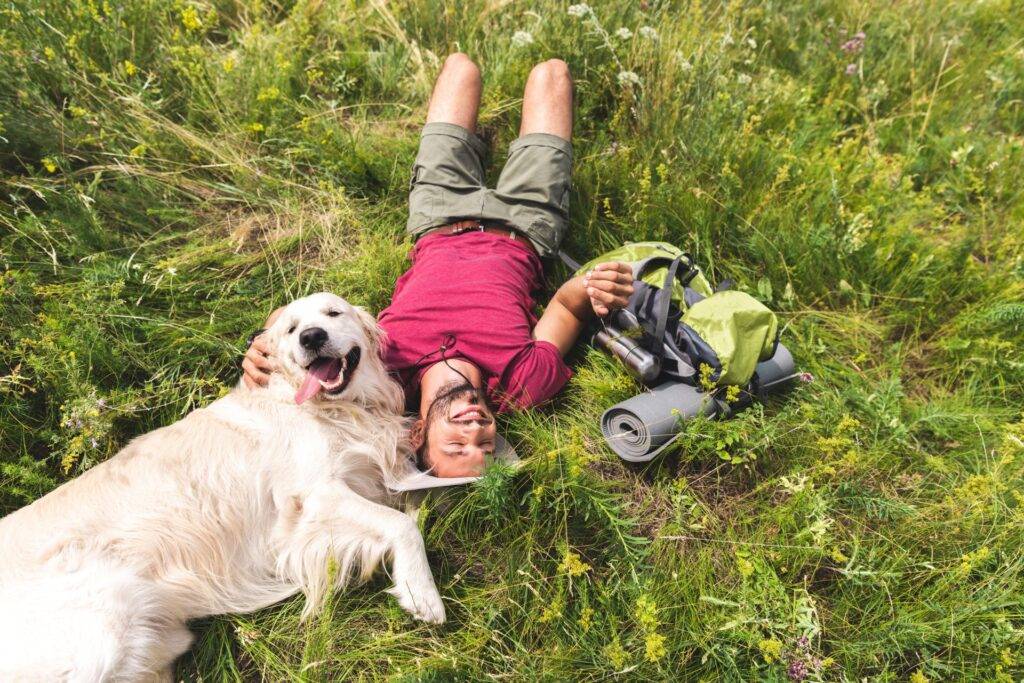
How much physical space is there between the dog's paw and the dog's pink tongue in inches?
35.8

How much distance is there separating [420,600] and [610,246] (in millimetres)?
2383

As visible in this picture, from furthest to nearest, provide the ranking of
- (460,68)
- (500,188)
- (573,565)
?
(460,68) < (500,188) < (573,565)

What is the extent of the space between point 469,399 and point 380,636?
107 centimetres

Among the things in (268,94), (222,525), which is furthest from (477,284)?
(268,94)

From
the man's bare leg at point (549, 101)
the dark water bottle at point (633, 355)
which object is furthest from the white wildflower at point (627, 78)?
the dark water bottle at point (633, 355)

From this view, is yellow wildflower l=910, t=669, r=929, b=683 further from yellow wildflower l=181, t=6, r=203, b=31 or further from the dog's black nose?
yellow wildflower l=181, t=6, r=203, b=31

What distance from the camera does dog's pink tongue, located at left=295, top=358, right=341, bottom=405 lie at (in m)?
2.71

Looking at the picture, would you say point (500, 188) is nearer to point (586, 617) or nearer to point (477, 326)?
point (477, 326)

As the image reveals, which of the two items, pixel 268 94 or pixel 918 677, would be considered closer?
pixel 918 677

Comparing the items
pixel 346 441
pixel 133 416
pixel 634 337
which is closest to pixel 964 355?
pixel 634 337

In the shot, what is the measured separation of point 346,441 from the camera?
108 inches

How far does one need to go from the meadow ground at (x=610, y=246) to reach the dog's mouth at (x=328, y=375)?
733 mm

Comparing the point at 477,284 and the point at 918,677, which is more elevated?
the point at 477,284

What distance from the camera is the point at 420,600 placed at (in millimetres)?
2453
